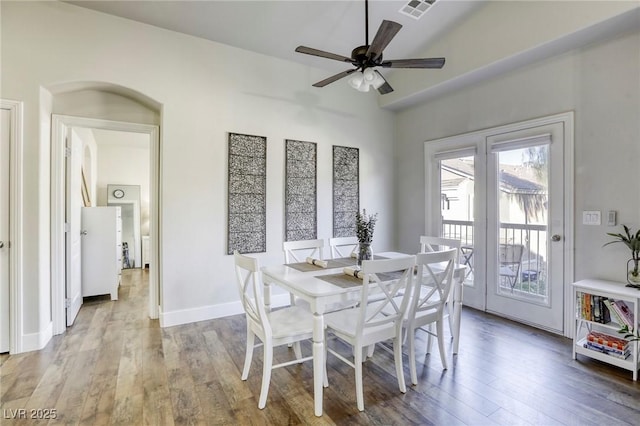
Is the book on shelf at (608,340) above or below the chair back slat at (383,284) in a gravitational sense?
below

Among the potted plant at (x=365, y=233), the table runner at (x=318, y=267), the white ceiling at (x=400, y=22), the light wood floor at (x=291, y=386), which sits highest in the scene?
the white ceiling at (x=400, y=22)

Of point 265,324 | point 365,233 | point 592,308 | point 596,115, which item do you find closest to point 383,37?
point 365,233

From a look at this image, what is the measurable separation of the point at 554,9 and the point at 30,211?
4963 mm

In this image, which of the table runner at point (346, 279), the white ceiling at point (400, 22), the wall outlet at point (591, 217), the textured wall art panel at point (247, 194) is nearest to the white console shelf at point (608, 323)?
the wall outlet at point (591, 217)

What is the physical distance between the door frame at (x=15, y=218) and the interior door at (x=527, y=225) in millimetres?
4667

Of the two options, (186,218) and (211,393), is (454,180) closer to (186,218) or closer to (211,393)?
(186,218)

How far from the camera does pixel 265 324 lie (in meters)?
1.98

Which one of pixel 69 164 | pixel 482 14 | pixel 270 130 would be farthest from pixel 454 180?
pixel 69 164

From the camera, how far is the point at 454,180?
423 cm

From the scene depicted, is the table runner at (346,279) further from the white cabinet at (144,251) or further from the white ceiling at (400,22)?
the white cabinet at (144,251)

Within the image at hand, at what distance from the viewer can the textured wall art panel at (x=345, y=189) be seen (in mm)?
4477

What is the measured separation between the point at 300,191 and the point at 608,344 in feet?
10.8

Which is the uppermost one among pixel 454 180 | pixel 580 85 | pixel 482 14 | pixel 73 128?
pixel 482 14

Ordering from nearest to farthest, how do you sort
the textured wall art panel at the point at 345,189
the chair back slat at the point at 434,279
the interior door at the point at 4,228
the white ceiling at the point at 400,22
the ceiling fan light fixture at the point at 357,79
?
the chair back slat at the point at 434,279, the ceiling fan light fixture at the point at 357,79, the interior door at the point at 4,228, the white ceiling at the point at 400,22, the textured wall art panel at the point at 345,189
